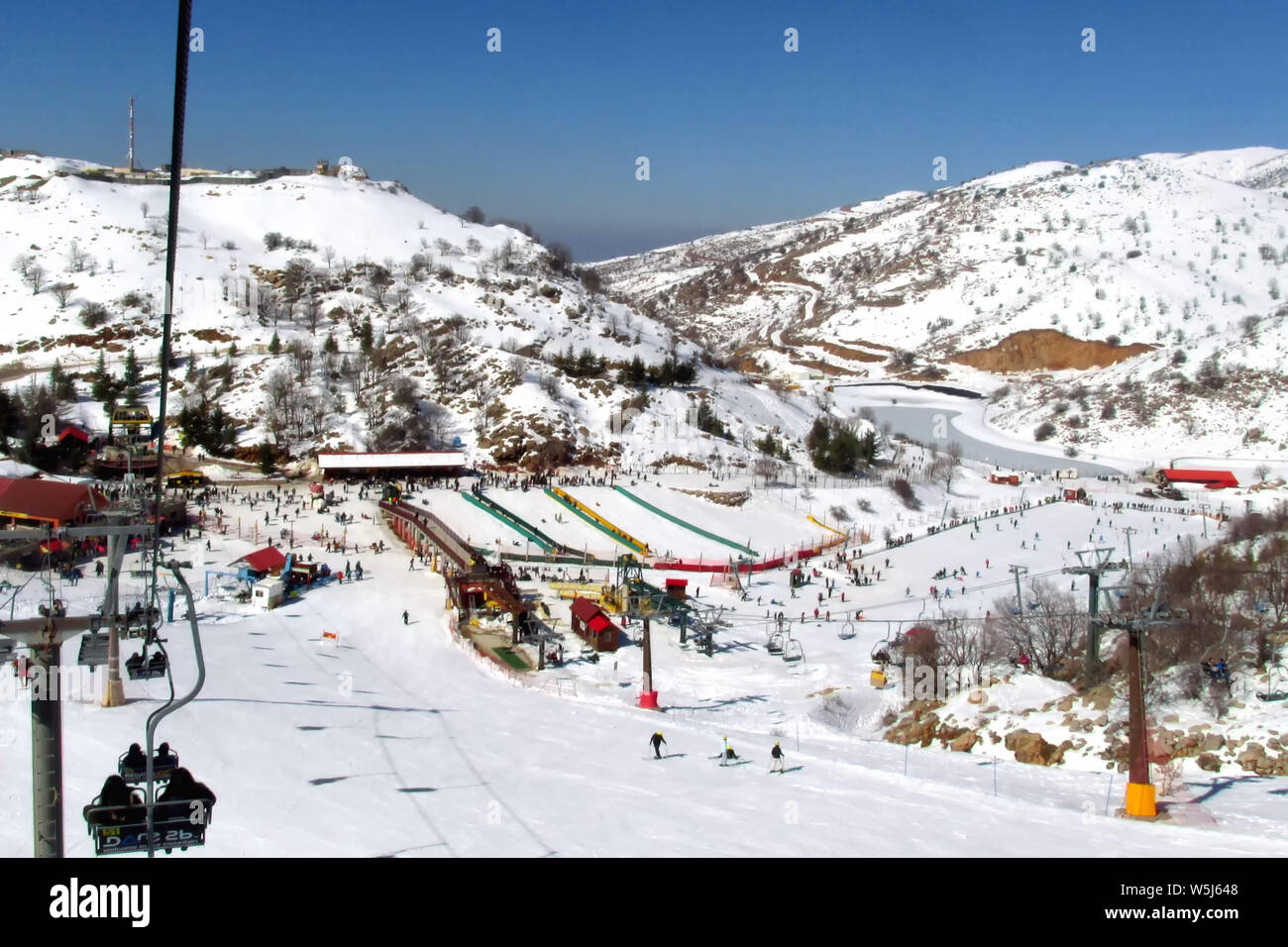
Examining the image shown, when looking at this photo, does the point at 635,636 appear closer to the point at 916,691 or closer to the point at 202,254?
the point at 916,691

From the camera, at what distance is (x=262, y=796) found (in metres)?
13.8

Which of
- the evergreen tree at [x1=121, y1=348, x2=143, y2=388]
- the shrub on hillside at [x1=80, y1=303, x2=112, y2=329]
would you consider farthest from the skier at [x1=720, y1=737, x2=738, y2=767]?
the shrub on hillside at [x1=80, y1=303, x2=112, y2=329]

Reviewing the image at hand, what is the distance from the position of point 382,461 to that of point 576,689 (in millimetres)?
29033

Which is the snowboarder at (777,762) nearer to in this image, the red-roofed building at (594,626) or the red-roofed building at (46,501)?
the red-roofed building at (594,626)

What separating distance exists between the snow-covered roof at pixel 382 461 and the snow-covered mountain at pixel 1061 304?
183 ft

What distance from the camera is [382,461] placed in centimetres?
4944

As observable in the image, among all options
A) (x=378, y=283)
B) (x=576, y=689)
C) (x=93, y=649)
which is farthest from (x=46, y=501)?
(x=378, y=283)

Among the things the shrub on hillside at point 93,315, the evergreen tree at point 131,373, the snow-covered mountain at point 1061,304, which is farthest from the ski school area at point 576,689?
the snow-covered mountain at point 1061,304

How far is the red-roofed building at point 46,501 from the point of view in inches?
1262

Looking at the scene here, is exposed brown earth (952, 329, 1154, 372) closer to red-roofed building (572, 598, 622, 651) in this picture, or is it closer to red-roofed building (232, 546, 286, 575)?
red-roofed building (572, 598, 622, 651)

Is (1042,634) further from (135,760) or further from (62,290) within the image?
(62,290)

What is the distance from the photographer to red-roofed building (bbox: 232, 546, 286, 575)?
1205 inches
